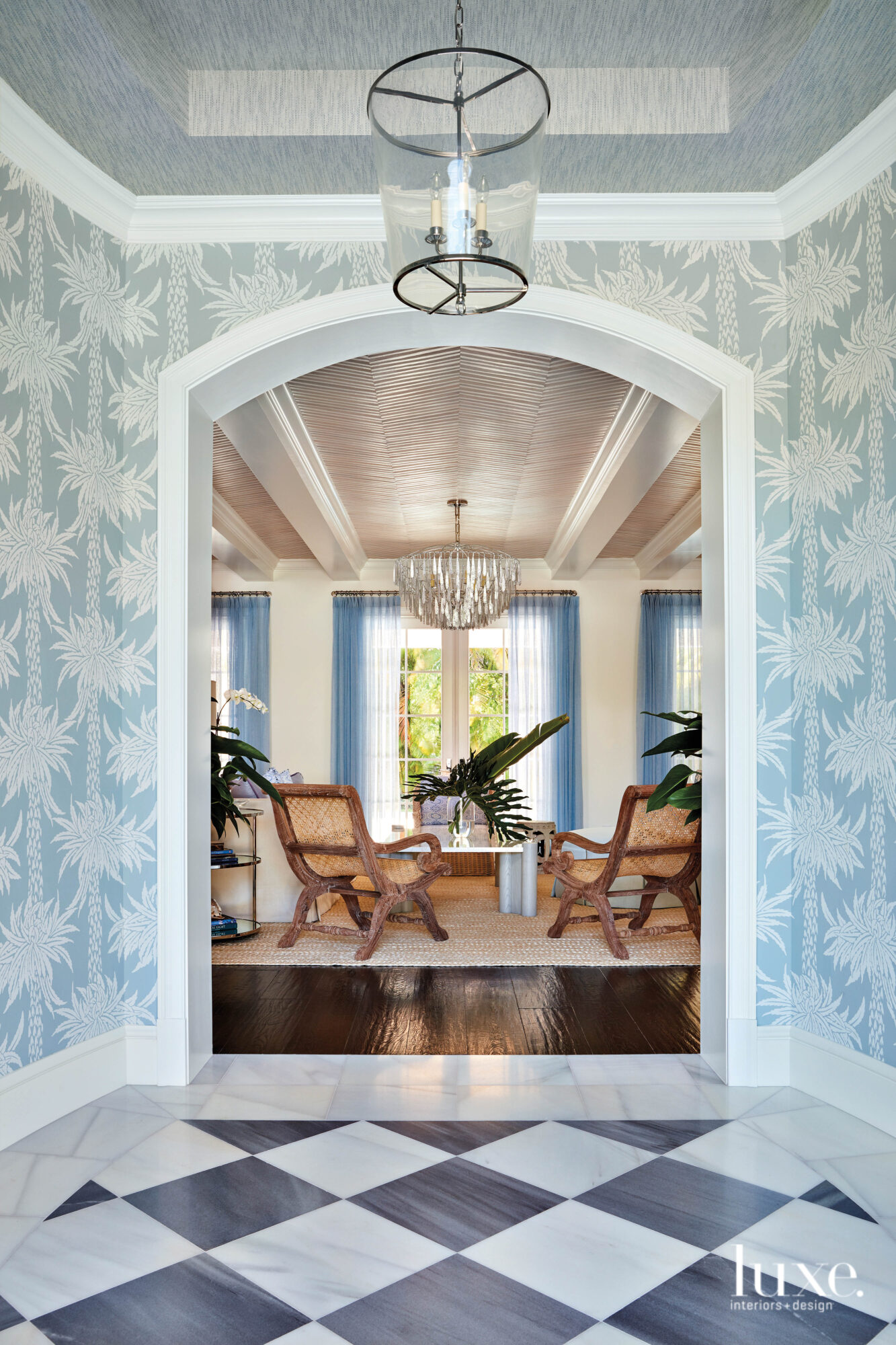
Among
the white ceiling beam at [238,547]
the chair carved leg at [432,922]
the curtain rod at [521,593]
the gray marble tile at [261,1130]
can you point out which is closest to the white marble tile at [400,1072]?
the gray marble tile at [261,1130]

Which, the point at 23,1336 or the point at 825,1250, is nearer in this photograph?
the point at 23,1336

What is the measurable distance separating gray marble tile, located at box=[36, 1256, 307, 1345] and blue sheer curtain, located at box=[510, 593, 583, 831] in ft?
21.4

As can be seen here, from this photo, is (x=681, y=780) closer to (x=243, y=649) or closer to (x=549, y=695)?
(x=549, y=695)

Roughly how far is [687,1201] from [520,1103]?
2.23 feet

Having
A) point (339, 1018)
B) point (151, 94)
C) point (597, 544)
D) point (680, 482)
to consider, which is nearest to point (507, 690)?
point (597, 544)

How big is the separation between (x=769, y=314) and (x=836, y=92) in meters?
0.66

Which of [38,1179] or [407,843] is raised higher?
[407,843]

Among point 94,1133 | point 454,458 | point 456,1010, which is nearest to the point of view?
point 94,1133

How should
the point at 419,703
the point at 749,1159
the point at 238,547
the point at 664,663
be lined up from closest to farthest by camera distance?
the point at 749,1159, the point at 238,547, the point at 664,663, the point at 419,703

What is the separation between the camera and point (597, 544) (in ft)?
22.4

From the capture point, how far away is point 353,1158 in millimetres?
2309

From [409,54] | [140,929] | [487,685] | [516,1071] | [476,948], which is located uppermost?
[409,54]

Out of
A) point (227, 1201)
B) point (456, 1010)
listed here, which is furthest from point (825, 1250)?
point (456, 1010)

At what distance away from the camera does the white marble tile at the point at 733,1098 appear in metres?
2.61
